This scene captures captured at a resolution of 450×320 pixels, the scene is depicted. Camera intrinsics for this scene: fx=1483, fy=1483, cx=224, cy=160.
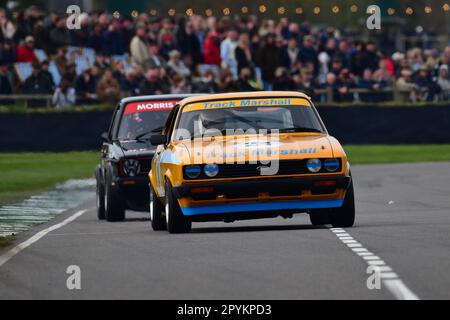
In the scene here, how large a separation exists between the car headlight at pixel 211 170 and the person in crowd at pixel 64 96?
20.9 m

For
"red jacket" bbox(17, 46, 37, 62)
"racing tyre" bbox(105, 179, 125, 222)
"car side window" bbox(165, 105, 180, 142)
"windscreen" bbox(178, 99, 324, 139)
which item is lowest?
"red jacket" bbox(17, 46, 37, 62)

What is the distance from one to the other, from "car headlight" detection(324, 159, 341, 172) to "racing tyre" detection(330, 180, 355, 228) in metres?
0.36

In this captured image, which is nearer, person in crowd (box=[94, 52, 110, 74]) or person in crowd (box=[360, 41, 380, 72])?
person in crowd (box=[94, 52, 110, 74])

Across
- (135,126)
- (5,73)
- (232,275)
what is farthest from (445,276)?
(5,73)

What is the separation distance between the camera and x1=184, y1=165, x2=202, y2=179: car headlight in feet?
48.3

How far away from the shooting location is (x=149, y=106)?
776 inches

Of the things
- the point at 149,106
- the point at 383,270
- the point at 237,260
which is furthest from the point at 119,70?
the point at 383,270

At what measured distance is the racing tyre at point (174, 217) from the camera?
1489cm

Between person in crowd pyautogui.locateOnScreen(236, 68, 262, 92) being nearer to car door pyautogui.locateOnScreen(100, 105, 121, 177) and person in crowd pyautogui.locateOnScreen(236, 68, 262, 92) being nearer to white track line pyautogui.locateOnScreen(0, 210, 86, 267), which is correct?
white track line pyautogui.locateOnScreen(0, 210, 86, 267)

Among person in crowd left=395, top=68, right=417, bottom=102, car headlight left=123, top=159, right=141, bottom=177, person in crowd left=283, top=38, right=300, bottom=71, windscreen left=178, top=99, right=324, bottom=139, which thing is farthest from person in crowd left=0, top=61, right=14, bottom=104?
windscreen left=178, top=99, right=324, bottom=139

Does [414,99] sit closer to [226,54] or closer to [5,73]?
[226,54]

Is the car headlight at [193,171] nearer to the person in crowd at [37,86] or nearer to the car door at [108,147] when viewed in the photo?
the car door at [108,147]

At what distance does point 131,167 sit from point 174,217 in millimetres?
3756

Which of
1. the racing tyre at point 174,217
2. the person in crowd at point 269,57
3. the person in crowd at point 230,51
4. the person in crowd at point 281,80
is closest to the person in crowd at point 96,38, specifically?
the person in crowd at point 230,51
